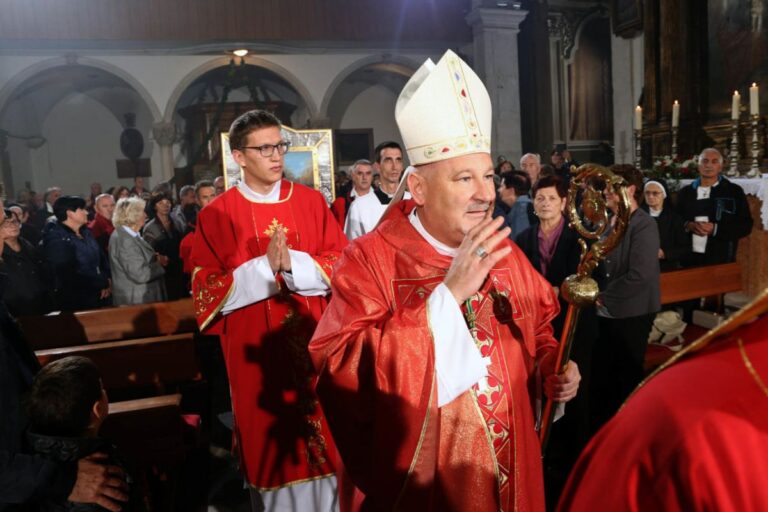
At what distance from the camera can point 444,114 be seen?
6.18ft

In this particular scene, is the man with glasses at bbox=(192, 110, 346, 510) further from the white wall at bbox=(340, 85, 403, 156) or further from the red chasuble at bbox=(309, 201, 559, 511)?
the white wall at bbox=(340, 85, 403, 156)

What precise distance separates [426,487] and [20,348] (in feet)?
4.90

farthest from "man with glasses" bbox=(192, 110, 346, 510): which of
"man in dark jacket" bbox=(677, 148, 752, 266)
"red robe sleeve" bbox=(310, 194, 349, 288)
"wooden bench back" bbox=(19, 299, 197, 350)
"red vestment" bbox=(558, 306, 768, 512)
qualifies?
"man in dark jacket" bbox=(677, 148, 752, 266)

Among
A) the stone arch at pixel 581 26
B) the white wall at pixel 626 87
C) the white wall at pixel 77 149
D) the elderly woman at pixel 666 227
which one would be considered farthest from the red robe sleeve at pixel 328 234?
the white wall at pixel 77 149

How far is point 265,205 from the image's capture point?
308 centimetres

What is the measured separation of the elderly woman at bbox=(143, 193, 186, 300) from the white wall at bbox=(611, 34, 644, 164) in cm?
972

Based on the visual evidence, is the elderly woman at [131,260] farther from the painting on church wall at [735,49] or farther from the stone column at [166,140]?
the stone column at [166,140]

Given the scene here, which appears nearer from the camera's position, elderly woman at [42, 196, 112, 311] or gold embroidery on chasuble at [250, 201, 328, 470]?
gold embroidery on chasuble at [250, 201, 328, 470]

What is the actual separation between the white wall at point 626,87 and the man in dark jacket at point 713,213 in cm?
700

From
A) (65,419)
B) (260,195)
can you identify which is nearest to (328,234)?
(260,195)

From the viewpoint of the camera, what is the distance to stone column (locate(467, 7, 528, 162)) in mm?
14258

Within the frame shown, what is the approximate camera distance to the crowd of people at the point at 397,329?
5.29 ft

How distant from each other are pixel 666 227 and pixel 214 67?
12.7 meters

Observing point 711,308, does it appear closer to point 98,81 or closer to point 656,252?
point 656,252
